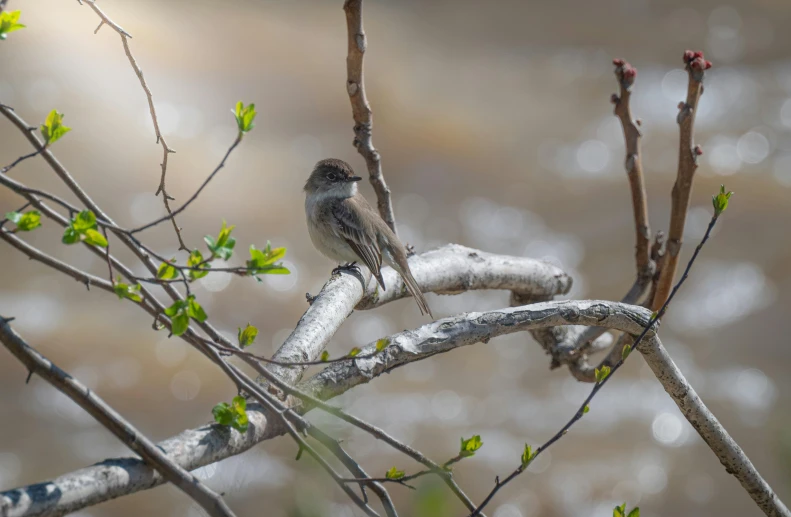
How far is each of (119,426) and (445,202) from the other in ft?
32.7

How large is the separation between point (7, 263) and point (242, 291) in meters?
2.80

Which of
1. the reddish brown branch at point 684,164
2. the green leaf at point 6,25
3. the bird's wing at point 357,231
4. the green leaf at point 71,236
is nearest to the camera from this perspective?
the green leaf at point 71,236

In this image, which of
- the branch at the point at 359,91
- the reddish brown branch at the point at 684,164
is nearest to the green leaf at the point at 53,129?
the branch at the point at 359,91

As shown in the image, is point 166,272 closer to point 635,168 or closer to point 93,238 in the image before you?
point 93,238

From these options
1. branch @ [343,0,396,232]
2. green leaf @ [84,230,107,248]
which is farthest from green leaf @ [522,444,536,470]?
branch @ [343,0,396,232]

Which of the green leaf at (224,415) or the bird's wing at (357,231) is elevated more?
the bird's wing at (357,231)

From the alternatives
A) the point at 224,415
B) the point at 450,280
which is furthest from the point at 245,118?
the point at 450,280

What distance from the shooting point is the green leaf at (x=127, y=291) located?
1.92 metres

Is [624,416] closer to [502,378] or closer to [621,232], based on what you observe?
[502,378]

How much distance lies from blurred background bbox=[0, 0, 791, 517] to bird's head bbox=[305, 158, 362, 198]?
2755 millimetres

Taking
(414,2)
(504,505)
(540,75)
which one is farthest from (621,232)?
(414,2)

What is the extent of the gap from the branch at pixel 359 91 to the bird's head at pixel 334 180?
4.14ft

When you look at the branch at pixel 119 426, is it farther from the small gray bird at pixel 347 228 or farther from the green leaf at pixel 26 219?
the small gray bird at pixel 347 228

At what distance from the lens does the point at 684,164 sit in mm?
4086
